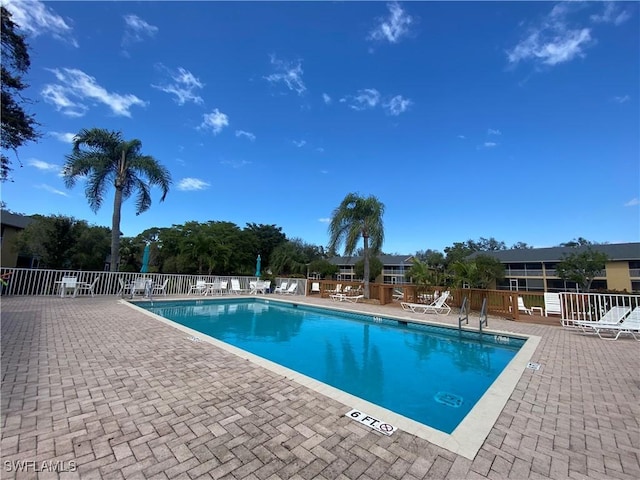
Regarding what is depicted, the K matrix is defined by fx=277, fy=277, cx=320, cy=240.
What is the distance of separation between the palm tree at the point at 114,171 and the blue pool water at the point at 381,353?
6.65 meters

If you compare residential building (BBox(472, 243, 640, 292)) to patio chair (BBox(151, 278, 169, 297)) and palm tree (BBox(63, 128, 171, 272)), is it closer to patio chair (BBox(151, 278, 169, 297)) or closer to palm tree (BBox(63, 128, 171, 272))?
patio chair (BBox(151, 278, 169, 297))

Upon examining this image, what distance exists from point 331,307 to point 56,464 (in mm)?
9973

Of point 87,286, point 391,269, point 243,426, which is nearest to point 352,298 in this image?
point 87,286

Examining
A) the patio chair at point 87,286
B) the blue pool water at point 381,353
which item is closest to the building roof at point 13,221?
the patio chair at point 87,286

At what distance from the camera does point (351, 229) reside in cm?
1453

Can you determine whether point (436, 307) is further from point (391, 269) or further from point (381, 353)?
point (391, 269)

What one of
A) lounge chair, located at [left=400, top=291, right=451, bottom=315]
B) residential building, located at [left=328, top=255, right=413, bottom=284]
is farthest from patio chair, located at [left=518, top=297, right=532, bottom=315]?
residential building, located at [left=328, top=255, right=413, bottom=284]

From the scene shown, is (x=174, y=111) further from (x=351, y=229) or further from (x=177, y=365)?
(x=177, y=365)

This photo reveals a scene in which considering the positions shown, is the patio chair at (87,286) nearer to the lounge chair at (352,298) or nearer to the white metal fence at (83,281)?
the white metal fence at (83,281)

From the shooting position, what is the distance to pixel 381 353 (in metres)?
6.49

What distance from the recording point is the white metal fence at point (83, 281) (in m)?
10.3

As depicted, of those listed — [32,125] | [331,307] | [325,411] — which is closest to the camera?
[325,411]

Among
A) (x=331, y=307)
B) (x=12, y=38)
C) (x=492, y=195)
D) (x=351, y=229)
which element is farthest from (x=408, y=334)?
(x=492, y=195)

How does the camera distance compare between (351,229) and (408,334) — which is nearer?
(408,334)
